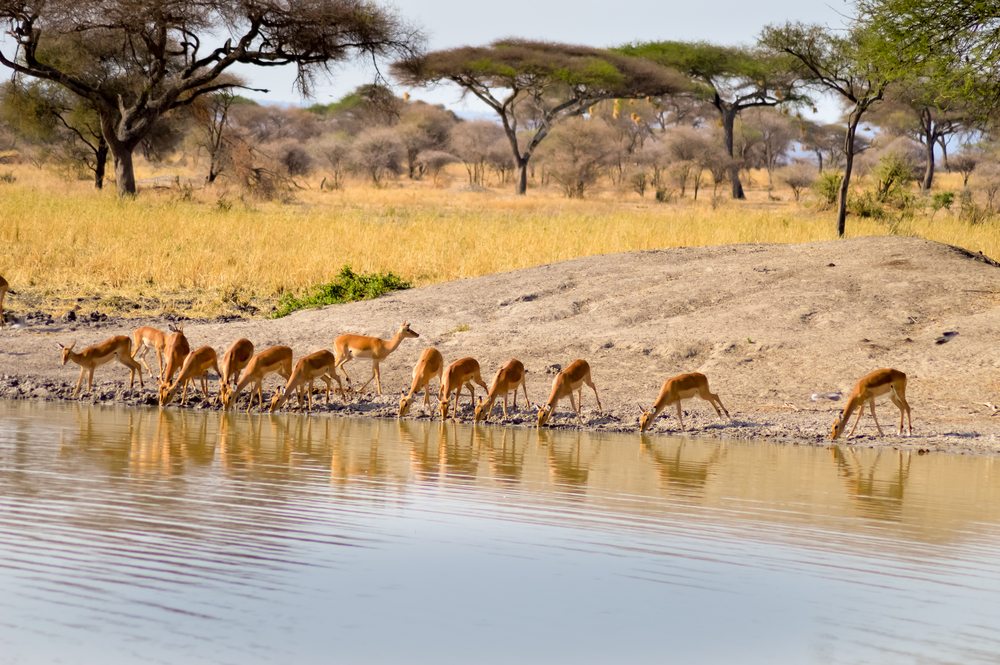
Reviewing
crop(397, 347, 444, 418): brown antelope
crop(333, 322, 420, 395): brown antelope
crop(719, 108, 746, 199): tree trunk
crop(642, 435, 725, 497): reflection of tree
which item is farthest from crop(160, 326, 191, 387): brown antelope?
crop(719, 108, 746, 199): tree trunk

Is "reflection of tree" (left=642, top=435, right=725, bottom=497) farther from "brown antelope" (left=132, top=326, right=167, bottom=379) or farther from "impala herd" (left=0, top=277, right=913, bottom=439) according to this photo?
"brown antelope" (left=132, top=326, right=167, bottom=379)


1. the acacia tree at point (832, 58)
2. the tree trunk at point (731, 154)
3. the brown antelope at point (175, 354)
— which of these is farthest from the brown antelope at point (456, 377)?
the tree trunk at point (731, 154)

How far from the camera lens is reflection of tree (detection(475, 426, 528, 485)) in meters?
7.55

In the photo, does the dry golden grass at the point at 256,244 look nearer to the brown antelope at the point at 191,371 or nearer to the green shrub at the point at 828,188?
the brown antelope at the point at 191,371

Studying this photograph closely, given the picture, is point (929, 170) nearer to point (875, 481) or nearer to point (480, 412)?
point (480, 412)

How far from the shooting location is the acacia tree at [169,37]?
29375 millimetres

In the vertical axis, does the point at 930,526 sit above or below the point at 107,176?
below

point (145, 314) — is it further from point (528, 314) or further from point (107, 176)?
point (107, 176)

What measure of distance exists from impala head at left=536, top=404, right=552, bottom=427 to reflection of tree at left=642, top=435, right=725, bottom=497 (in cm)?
84

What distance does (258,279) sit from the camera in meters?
17.7

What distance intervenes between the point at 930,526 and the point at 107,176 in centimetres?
4246

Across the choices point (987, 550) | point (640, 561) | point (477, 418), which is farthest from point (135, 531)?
point (477, 418)

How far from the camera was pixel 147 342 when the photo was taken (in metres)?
12.1

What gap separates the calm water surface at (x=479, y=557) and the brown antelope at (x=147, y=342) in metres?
3.38
